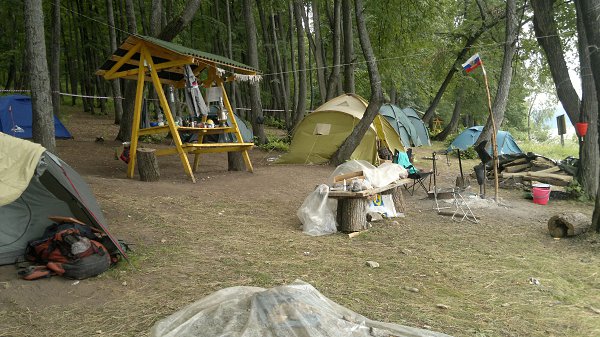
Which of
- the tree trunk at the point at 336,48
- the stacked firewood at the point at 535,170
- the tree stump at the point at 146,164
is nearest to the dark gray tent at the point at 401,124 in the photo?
the tree trunk at the point at 336,48

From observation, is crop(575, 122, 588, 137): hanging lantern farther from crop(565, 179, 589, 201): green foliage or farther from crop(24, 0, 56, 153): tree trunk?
crop(24, 0, 56, 153): tree trunk

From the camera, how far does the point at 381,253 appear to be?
5.34m

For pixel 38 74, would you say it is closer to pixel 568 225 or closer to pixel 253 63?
pixel 568 225

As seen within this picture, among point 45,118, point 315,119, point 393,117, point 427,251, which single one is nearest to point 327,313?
point 427,251

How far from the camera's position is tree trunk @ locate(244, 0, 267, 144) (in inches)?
535

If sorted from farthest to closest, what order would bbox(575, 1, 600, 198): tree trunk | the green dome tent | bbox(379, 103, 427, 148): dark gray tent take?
bbox(379, 103, 427, 148): dark gray tent → the green dome tent → bbox(575, 1, 600, 198): tree trunk

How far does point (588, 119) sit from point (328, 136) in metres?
5.95

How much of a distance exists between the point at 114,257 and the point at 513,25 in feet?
41.4

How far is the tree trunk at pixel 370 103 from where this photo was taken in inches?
443

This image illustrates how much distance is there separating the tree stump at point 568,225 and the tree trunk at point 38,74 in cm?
695

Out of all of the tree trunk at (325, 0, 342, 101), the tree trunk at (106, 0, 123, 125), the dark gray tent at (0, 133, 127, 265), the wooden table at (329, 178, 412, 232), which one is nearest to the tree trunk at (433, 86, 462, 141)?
the tree trunk at (325, 0, 342, 101)

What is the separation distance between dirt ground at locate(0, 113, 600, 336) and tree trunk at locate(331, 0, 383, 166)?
11.6 ft

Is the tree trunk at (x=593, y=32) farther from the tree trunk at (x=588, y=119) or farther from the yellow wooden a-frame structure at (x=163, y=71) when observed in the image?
the yellow wooden a-frame structure at (x=163, y=71)

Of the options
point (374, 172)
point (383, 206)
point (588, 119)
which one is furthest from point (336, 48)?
point (383, 206)
